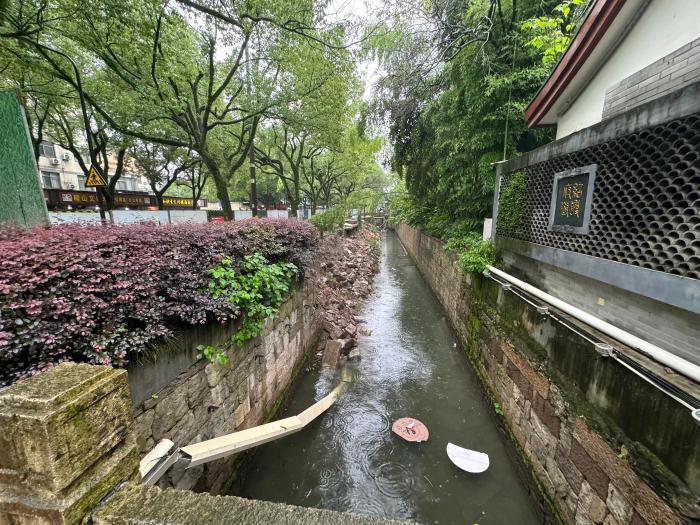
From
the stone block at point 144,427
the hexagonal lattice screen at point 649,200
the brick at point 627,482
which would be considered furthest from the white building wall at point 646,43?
the stone block at point 144,427

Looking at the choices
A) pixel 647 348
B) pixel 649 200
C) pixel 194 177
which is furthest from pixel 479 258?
pixel 194 177

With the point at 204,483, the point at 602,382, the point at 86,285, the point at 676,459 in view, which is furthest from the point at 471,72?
the point at 204,483

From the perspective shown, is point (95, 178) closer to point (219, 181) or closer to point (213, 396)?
point (219, 181)

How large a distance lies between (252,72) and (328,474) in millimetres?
11180

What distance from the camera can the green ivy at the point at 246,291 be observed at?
11.4 feet

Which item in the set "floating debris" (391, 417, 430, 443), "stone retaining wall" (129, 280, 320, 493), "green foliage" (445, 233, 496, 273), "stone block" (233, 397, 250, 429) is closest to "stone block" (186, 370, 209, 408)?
"stone retaining wall" (129, 280, 320, 493)

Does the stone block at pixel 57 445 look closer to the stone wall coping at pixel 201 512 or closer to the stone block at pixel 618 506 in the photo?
the stone wall coping at pixel 201 512

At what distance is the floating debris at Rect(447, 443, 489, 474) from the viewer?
4246 mm

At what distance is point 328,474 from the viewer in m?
4.25

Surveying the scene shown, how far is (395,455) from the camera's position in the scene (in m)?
4.57

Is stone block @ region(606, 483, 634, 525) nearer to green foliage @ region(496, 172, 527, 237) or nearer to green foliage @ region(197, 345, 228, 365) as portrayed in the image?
green foliage @ region(496, 172, 527, 237)

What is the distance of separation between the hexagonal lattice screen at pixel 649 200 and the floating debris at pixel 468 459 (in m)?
3.34

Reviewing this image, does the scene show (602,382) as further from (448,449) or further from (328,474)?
(328,474)

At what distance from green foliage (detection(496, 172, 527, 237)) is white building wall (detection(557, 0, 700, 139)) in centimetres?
136
